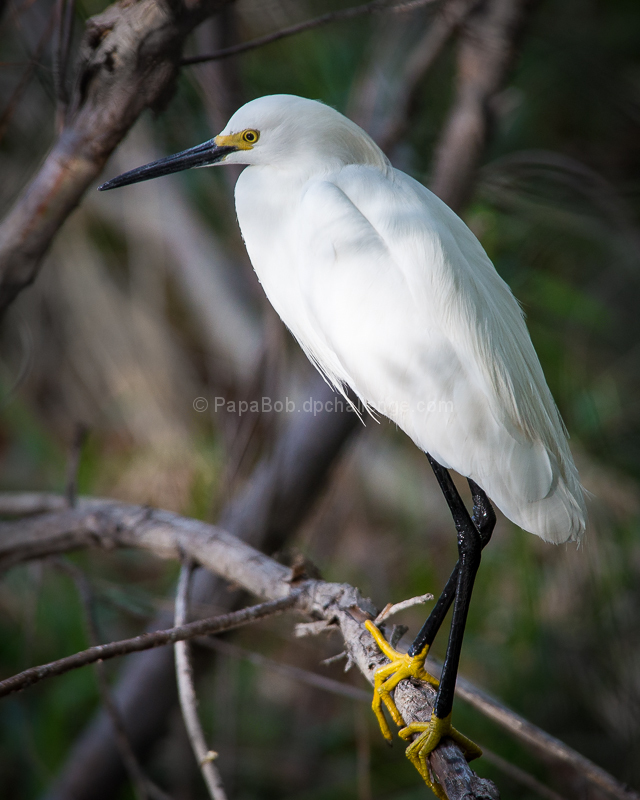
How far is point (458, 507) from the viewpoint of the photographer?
102 centimetres

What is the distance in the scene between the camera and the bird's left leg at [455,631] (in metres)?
0.86

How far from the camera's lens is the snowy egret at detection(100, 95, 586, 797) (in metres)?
0.96

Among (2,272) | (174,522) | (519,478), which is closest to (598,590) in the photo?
(519,478)

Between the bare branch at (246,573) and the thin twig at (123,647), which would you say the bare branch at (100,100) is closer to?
the bare branch at (246,573)

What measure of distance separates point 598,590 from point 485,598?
42 cm

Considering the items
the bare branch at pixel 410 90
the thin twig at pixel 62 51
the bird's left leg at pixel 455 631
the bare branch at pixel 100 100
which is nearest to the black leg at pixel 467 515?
the bird's left leg at pixel 455 631

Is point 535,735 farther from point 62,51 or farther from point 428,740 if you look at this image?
point 62,51

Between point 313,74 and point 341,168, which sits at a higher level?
point 341,168

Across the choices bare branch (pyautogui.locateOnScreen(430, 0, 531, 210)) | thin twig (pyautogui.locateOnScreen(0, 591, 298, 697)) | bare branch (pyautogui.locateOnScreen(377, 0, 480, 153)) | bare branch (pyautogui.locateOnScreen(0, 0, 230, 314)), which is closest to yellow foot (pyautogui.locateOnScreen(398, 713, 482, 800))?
thin twig (pyautogui.locateOnScreen(0, 591, 298, 697))

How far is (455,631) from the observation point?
3.18ft

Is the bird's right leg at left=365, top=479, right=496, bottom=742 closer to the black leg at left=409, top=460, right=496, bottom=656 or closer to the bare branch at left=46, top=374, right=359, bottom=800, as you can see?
the black leg at left=409, top=460, right=496, bottom=656

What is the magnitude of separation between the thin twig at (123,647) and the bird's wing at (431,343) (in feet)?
1.24

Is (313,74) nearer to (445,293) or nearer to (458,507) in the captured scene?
(445,293)

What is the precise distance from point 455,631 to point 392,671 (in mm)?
118
